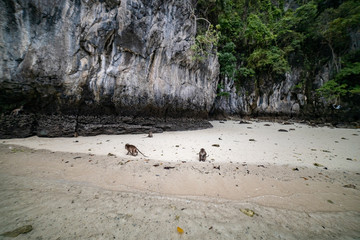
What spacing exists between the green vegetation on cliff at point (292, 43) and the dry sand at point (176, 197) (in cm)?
1101

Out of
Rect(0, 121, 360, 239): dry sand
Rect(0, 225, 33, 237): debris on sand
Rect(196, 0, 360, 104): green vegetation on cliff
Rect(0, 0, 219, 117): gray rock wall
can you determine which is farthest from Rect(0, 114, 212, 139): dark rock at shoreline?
Rect(196, 0, 360, 104): green vegetation on cliff

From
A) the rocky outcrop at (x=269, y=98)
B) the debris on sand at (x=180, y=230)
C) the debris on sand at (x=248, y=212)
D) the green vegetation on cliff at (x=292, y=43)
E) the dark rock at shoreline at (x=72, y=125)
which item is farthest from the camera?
the rocky outcrop at (x=269, y=98)

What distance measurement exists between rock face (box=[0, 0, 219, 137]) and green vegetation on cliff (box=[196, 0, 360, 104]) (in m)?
6.32

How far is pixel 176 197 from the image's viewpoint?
1718mm

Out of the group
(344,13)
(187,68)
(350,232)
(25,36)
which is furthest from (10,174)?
(344,13)

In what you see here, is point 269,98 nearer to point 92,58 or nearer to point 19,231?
point 92,58

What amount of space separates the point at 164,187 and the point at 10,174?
2525mm

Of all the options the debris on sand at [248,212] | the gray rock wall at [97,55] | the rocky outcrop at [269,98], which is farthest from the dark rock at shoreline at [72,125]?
the rocky outcrop at [269,98]

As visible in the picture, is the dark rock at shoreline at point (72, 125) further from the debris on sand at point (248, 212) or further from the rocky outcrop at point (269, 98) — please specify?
the rocky outcrop at point (269, 98)

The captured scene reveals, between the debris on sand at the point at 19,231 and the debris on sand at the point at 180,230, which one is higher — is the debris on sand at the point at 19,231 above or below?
above

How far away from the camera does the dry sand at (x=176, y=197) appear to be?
3.91 ft

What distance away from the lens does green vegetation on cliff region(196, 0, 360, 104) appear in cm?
1161

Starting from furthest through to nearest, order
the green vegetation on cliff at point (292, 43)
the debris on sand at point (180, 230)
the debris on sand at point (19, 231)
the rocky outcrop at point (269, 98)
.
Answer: the rocky outcrop at point (269, 98)
the green vegetation on cliff at point (292, 43)
the debris on sand at point (180, 230)
the debris on sand at point (19, 231)

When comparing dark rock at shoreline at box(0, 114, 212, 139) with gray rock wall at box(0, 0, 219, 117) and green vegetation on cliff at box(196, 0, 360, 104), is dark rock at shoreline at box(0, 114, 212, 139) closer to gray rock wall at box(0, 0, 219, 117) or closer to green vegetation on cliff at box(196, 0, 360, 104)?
gray rock wall at box(0, 0, 219, 117)
